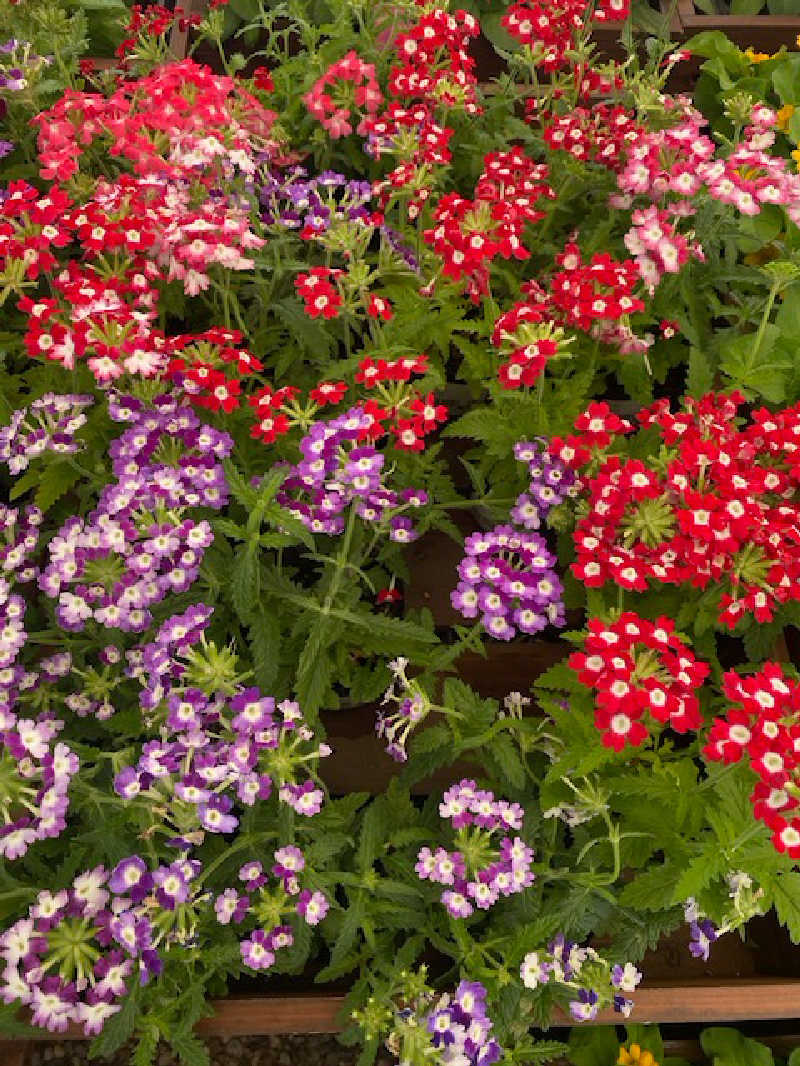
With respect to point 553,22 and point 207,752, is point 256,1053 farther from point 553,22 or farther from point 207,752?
point 553,22

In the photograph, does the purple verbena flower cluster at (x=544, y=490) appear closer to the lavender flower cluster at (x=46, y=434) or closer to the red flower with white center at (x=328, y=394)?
the red flower with white center at (x=328, y=394)

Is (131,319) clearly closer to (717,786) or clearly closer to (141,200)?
(141,200)

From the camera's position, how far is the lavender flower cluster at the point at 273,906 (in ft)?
4.91

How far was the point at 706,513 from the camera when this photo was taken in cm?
157

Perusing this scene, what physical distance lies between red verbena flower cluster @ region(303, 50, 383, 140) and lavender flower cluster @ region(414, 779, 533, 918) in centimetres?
180

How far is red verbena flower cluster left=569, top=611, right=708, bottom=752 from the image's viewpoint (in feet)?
4.35

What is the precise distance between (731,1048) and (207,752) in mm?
1579

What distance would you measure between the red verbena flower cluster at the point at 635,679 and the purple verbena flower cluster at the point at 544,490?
47 centimetres

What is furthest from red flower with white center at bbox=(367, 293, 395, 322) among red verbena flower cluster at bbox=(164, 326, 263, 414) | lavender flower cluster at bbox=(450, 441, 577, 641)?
lavender flower cluster at bbox=(450, 441, 577, 641)

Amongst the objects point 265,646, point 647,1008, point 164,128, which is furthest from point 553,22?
point 647,1008

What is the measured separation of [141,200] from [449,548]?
117 cm

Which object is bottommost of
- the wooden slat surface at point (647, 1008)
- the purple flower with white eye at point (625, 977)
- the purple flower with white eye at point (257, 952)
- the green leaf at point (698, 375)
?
the wooden slat surface at point (647, 1008)

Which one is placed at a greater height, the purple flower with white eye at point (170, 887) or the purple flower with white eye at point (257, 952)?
the purple flower with white eye at point (170, 887)

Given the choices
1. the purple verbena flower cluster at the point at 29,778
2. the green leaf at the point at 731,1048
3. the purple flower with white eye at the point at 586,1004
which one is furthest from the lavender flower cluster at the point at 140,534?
the green leaf at the point at 731,1048
